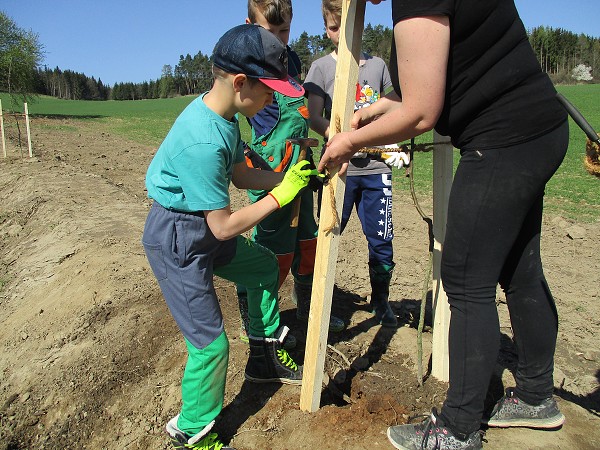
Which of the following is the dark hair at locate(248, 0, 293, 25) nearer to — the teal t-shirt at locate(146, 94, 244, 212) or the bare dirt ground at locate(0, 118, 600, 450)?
the teal t-shirt at locate(146, 94, 244, 212)

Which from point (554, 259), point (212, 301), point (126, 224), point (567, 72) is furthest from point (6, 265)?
point (567, 72)

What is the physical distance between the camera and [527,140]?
2.01 meters

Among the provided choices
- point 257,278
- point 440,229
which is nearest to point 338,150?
point 440,229

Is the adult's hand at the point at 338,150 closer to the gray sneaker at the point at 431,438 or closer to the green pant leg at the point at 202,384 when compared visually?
the green pant leg at the point at 202,384

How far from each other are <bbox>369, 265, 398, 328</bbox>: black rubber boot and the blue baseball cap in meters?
1.87

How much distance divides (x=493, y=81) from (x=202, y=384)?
181cm

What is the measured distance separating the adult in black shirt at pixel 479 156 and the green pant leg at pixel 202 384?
2.78 feet

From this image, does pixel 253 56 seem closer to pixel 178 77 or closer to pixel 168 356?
pixel 168 356

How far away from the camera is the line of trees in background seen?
1435 inches

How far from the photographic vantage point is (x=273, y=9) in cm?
318

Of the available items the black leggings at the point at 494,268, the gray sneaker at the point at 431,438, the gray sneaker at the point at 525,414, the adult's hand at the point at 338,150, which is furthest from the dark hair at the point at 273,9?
the gray sneaker at the point at 525,414

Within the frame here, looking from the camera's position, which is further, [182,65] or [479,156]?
[182,65]

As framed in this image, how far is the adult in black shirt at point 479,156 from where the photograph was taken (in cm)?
185

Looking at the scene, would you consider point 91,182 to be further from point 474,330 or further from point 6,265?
point 474,330
